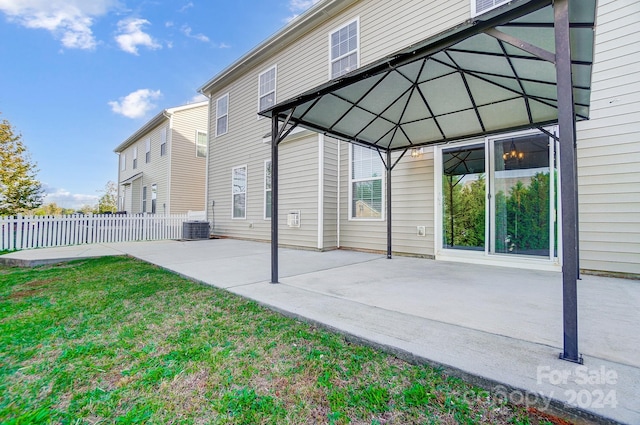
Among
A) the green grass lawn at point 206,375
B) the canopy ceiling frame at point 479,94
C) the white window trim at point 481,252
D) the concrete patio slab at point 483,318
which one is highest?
the canopy ceiling frame at point 479,94

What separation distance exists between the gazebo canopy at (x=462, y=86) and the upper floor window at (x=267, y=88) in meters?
4.33

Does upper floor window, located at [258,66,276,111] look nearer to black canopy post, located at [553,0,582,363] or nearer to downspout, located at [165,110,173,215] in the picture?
downspout, located at [165,110,173,215]

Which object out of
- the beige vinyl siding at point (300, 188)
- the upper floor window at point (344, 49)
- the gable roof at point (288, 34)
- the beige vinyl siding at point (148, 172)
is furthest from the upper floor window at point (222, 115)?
the upper floor window at point (344, 49)

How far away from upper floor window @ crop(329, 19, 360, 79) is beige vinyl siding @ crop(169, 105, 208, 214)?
30.0ft

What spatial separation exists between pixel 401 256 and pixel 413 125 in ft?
8.74

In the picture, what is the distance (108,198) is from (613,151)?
3025cm

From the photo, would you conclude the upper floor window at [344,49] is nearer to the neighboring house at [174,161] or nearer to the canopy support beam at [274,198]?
the canopy support beam at [274,198]

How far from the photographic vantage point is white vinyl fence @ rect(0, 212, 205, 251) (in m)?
7.42

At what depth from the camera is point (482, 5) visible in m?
4.79

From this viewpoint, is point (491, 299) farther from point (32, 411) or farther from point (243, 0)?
point (243, 0)

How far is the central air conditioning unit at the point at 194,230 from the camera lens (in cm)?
942

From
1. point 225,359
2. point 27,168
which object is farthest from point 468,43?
point 27,168

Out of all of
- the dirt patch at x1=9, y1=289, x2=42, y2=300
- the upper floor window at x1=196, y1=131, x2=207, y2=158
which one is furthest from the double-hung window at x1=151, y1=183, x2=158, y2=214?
the dirt patch at x1=9, y1=289, x2=42, y2=300

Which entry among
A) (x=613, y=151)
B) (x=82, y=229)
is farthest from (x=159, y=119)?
(x=613, y=151)
